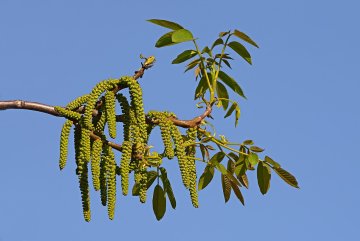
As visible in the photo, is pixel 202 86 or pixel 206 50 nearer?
pixel 206 50

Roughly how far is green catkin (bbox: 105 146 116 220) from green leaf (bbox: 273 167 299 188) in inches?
51.9

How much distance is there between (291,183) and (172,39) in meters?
1.30

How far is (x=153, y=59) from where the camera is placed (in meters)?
4.20

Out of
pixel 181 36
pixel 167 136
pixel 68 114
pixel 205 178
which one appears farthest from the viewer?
pixel 205 178

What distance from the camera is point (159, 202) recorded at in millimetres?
4734

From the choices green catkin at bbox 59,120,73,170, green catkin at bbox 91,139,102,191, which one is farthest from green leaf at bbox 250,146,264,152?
green catkin at bbox 59,120,73,170

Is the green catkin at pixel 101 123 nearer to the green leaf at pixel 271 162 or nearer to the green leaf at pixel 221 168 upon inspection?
the green leaf at pixel 221 168

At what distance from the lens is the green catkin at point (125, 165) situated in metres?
3.77

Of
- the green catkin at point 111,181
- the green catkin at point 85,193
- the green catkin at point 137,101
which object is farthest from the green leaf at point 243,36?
the green catkin at point 85,193

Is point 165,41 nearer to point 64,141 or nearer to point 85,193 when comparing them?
point 64,141

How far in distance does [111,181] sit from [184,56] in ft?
5.04

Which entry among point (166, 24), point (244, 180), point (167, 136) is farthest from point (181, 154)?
point (244, 180)

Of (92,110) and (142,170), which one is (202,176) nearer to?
(142,170)

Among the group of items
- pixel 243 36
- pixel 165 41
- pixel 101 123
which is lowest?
pixel 101 123
